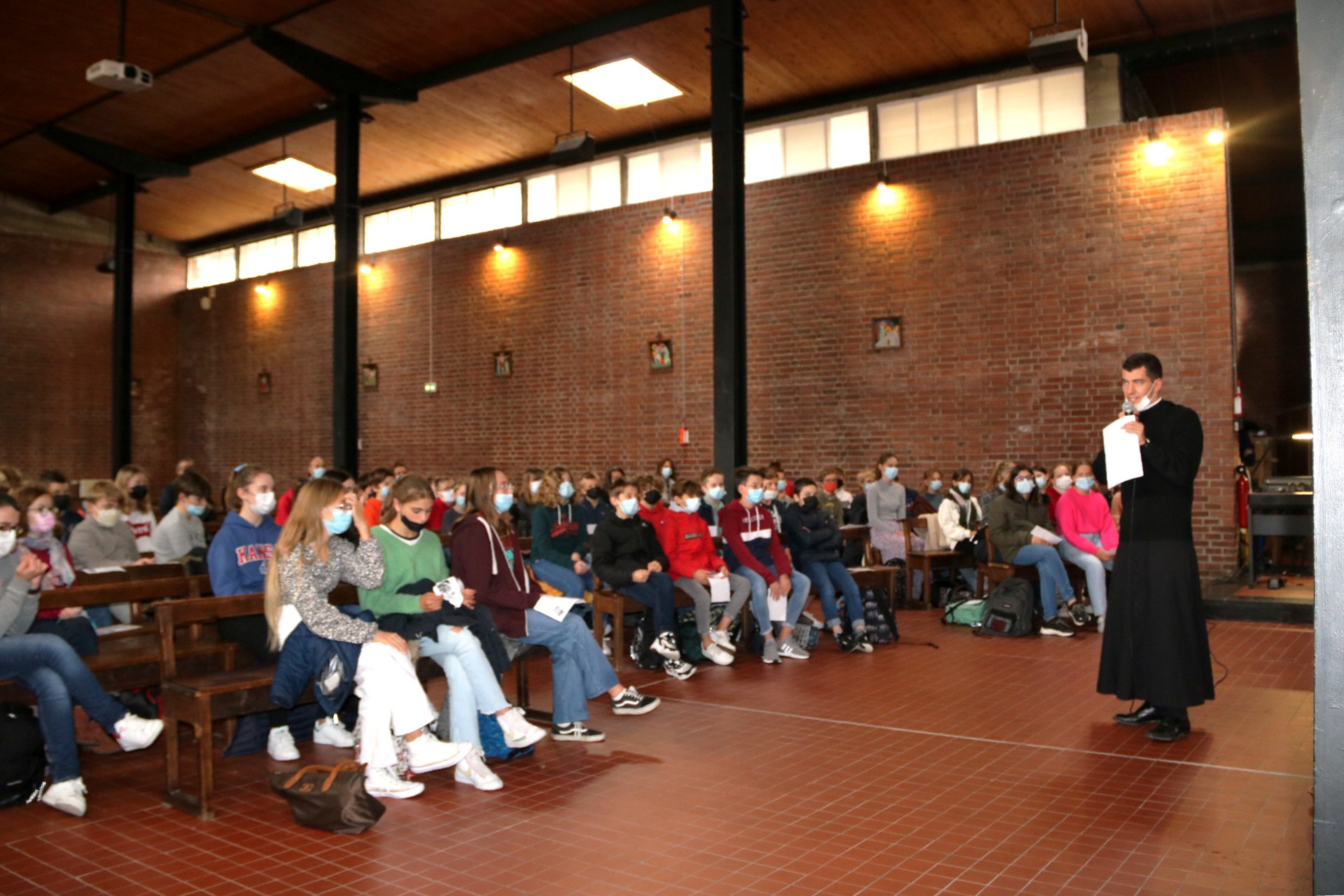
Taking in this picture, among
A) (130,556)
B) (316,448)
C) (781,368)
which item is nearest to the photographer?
(130,556)

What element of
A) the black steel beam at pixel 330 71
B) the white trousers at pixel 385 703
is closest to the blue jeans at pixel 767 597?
the white trousers at pixel 385 703

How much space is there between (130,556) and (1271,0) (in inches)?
488

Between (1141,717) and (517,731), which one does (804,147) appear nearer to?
(1141,717)

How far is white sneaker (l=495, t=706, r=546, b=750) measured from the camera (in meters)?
5.22

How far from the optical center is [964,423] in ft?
42.0

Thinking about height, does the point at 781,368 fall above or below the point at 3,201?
below

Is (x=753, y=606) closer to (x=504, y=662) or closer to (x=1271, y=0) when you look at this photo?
(x=504, y=662)

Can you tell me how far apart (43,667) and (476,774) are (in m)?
1.99

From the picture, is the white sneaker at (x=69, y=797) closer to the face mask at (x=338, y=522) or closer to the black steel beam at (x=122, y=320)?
the face mask at (x=338, y=522)

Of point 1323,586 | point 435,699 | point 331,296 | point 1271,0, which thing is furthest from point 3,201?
point 1323,586

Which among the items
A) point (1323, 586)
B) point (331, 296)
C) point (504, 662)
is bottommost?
point (504, 662)

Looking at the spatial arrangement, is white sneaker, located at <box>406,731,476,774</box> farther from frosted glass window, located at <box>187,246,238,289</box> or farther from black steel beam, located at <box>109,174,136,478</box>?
frosted glass window, located at <box>187,246,238,289</box>

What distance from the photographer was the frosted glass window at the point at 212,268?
21.6m

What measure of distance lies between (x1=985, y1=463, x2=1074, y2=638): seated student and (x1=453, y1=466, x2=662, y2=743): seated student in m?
4.72
